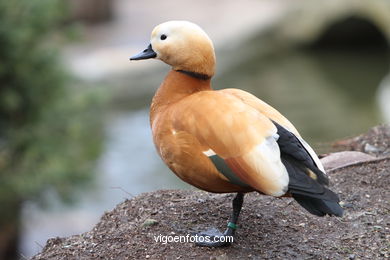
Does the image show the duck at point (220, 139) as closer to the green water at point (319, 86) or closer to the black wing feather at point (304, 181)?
the black wing feather at point (304, 181)

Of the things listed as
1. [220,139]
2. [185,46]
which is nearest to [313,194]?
[220,139]

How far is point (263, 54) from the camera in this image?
42.0 feet

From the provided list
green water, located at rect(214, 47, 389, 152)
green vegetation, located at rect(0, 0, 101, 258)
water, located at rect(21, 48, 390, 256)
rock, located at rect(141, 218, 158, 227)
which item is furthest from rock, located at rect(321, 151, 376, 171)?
green water, located at rect(214, 47, 389, 152)

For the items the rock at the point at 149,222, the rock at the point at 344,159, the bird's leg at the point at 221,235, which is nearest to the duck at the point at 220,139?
the bird's leg at the point at 221,235

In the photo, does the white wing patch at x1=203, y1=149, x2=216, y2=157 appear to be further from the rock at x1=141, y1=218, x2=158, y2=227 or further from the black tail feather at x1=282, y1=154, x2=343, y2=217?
the rock at x1=141, y1=218, x2=158, y2=227

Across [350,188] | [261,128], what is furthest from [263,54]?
[261,128]

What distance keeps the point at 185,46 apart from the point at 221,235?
781 millimetres

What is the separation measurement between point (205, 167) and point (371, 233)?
2.88ft

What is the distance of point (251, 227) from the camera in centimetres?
301

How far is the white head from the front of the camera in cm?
281

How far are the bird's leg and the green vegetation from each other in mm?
2776

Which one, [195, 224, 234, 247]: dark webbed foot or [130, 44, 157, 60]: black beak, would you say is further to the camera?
[130, 44, 157, 60]: black beak

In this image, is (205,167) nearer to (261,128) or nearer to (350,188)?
(261,128)

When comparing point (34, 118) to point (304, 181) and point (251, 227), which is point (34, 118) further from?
point (304, 181)
